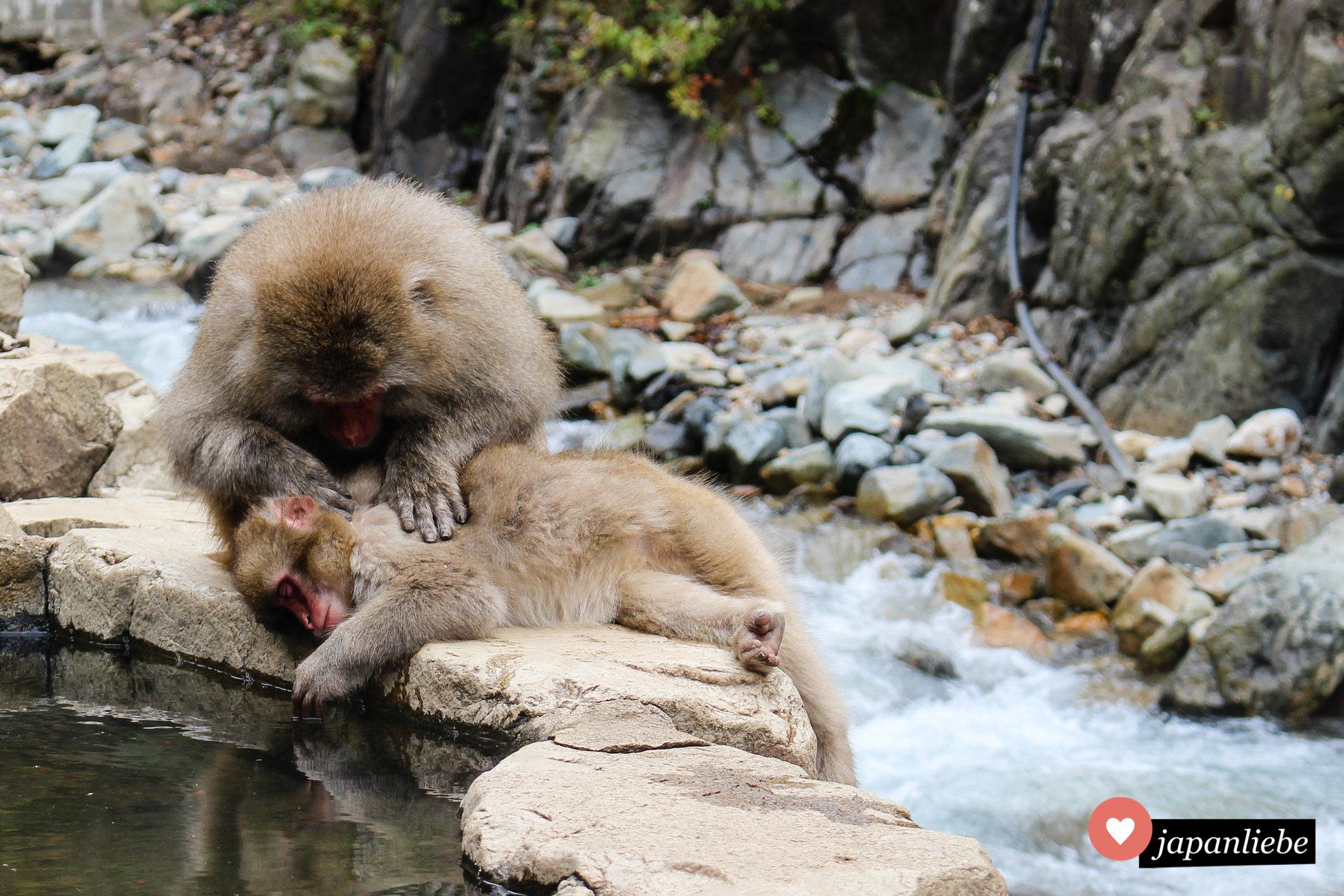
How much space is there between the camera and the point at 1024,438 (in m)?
7.49

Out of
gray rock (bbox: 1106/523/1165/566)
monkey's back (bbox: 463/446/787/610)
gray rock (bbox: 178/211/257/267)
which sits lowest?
gray rock (bbox: 178/211/257/267)

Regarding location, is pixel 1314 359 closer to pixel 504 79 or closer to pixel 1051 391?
pixel 1051 391

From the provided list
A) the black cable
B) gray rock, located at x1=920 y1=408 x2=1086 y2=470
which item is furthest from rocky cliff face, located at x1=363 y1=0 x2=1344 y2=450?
gray rock, located at x1=920 y1=408 x2=1086 y2=470

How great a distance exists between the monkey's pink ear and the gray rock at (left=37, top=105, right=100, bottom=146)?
14.2 m

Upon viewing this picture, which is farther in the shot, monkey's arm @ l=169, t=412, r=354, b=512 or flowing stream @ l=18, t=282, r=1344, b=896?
flowing stream @ l=18, t=282, r=1344, b=896

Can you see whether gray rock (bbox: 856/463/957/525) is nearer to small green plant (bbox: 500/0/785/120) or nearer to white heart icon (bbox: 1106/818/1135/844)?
white heart icon (bbox: 1106/818/1135/844)

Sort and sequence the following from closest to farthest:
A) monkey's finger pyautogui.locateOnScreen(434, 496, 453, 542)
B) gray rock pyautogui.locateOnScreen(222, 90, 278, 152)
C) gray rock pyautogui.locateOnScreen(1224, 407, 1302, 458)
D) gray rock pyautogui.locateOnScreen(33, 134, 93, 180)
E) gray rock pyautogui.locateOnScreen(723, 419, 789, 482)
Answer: monkey's finger pyautogui.locateOnScreen(434, 496, 453, 542)
gray rock pyautogui.locateOnScreen(1224, 407, 1302, 458)
gray rock pyautogui.locateOnScreen(723, 419, 789, 482)
gray rock pyautogui.locateOnScreen(33, 134, 93, 180)
gray rock pyautogui.locateOnScreen(222, 90, 278, 152)

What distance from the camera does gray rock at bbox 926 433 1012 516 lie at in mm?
7039

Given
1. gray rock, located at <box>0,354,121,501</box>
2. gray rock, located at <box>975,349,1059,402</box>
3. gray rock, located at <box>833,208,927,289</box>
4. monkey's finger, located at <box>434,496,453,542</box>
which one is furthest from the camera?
gray rock, located at <box>833,208,927,289</box>

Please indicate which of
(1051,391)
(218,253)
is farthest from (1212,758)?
(218,253)

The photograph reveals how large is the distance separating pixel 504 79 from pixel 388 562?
→ 40.6 feet

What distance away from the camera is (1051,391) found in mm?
8375

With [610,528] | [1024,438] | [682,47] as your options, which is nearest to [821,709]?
[610,528]

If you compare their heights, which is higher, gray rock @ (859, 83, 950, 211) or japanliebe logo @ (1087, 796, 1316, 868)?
gray rock @ (859, 83, 950, 211)
